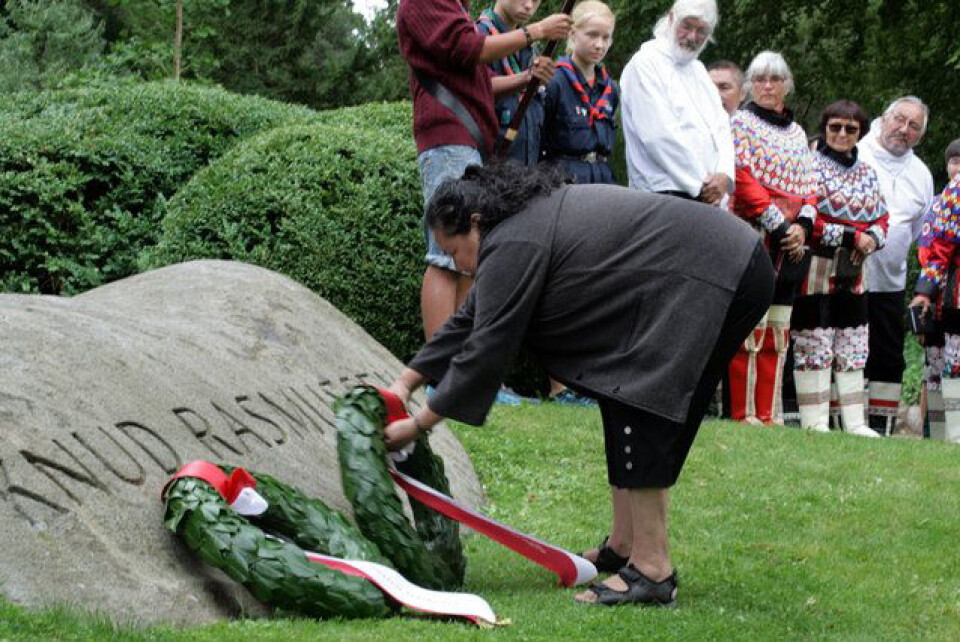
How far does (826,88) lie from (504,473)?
1309 cm

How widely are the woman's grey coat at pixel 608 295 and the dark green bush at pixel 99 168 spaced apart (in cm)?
524

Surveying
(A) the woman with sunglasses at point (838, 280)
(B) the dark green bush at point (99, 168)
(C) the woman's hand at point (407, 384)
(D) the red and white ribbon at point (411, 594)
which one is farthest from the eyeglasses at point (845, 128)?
(D) the red and white ribbon at point (411, 594)

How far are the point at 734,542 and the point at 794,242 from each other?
337 cm

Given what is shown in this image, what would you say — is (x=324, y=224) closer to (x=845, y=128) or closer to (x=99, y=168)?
(x=99, y=168)

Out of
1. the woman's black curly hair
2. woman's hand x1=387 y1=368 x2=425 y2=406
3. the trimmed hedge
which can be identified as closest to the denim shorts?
the trimmed hedge

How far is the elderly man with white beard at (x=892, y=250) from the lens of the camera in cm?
1062

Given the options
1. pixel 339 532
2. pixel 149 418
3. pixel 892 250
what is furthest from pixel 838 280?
pixel 149 418

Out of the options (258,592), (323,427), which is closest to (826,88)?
(323,427)

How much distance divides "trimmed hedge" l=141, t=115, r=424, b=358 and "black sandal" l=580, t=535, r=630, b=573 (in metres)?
3.17

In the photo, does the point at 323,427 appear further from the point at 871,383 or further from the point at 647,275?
the point at 871,383

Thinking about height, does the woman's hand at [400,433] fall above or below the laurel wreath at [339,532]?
above

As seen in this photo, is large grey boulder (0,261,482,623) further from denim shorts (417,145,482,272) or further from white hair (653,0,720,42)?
white hair (653,0,720,42)

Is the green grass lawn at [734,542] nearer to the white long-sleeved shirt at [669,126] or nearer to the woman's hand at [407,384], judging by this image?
the woman's hand at [407,384]

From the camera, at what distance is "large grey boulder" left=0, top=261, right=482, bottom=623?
4.21 m
